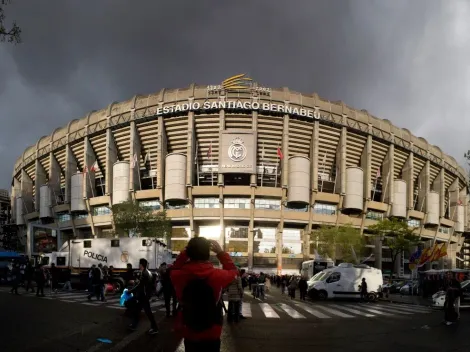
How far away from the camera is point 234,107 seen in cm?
7150

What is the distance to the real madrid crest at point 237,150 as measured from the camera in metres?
71.3

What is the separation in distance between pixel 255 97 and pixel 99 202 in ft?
103

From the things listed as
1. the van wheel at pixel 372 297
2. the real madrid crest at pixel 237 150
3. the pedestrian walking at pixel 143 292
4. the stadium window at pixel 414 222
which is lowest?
the van wheel at pixel 372 297

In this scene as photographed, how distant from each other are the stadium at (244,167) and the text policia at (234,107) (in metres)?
0.15

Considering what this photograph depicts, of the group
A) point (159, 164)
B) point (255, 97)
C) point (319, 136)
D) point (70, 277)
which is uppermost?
point (255, 97)

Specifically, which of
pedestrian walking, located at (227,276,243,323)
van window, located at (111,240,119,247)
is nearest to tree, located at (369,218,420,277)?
van window, located at (111,240,119,247)

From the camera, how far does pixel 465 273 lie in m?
31.8

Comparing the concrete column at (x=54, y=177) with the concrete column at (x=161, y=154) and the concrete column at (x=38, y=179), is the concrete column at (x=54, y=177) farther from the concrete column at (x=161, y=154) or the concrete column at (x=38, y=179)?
the concrete column at (x=161, y=154)

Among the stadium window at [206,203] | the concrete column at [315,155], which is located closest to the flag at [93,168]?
the stadium window at [206,203]

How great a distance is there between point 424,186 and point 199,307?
9117 centimetres

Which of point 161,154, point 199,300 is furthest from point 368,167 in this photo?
point 199,300

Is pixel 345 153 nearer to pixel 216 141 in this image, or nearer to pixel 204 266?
pixel 216 141

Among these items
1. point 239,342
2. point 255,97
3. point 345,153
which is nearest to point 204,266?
point 239,342

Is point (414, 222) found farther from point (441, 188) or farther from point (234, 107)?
point (234, 107)
